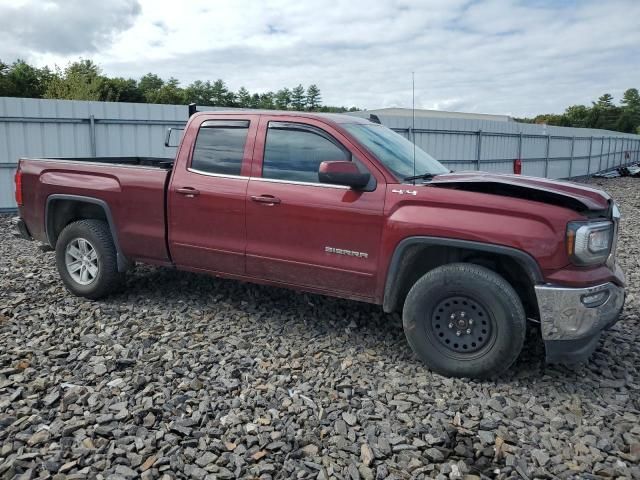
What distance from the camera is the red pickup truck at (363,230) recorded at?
11.8ft

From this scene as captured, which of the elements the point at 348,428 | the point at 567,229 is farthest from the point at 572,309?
the point at 348,428

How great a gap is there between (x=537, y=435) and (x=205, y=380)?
7.14ft

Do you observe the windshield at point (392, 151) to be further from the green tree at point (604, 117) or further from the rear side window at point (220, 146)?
the green tree at point (604, 117)

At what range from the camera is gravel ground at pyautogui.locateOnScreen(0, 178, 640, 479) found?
9.77 feet

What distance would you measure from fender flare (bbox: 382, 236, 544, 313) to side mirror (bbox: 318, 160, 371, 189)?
1.79ft

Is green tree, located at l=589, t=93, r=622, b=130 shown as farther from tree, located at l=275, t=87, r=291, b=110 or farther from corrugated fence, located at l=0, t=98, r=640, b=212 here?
corrugated fence, located at l=0, t=98, r=640, b=212

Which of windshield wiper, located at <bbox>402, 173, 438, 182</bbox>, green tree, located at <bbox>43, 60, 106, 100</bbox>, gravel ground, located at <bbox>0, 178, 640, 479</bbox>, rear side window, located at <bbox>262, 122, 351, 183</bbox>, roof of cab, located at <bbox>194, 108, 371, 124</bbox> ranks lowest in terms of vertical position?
gravel ground, located at <bbox>0, 178, 640, 479</bbox>

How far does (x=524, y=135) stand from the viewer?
20609mm

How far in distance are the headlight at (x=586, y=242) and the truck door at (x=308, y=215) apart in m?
1.28

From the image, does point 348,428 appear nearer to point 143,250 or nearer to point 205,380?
point 205,380

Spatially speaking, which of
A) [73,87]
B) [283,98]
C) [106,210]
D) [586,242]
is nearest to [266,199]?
[106,210]

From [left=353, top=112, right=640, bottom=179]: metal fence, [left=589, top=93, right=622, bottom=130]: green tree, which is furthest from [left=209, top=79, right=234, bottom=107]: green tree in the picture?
[left=589, top=93, right=622, bottom=130]: green tree

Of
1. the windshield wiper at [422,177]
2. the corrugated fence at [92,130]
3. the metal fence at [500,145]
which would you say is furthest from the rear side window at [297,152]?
the metal fence at [500,145]

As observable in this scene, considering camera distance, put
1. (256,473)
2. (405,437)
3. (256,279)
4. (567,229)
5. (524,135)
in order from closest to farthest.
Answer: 1. (256,473)
2. (405,437)
3. (567,229)
4. (256,279)
5. (524,135)
